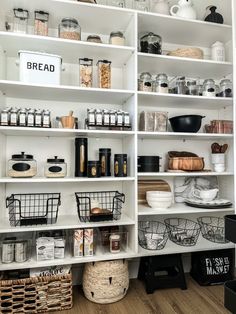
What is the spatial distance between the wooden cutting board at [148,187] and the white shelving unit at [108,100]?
89 millimetres

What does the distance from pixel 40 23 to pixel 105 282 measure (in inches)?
72.0

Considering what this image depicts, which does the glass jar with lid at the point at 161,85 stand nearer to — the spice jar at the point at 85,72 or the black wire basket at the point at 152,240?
the spice jar at the point at 85,72

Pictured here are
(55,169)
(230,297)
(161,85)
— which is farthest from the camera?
(161,85)

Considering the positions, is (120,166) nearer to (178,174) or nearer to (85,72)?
(178,174)

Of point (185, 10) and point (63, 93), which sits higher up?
point (185, 10)

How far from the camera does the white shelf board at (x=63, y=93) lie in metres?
1.66

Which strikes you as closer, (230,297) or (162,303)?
(230,297)

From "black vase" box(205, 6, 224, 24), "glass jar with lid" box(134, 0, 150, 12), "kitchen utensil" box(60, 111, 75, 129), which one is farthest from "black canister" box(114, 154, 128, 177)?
"black vase" box(205, 6, 224, 24)

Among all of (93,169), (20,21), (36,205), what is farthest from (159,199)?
(20,21)

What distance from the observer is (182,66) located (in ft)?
6.73

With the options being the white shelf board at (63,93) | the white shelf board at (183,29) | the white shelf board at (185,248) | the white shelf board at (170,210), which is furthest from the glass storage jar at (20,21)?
the white shelf board at (185,248)

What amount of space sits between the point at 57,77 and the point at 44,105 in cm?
31

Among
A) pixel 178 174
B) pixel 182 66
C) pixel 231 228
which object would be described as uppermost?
pixel 182 66

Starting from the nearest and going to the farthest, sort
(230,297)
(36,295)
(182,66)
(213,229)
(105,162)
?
1. (230,297)
2. (36,295)
3. (105,162)
4. (182,66)
5. (213,229)
